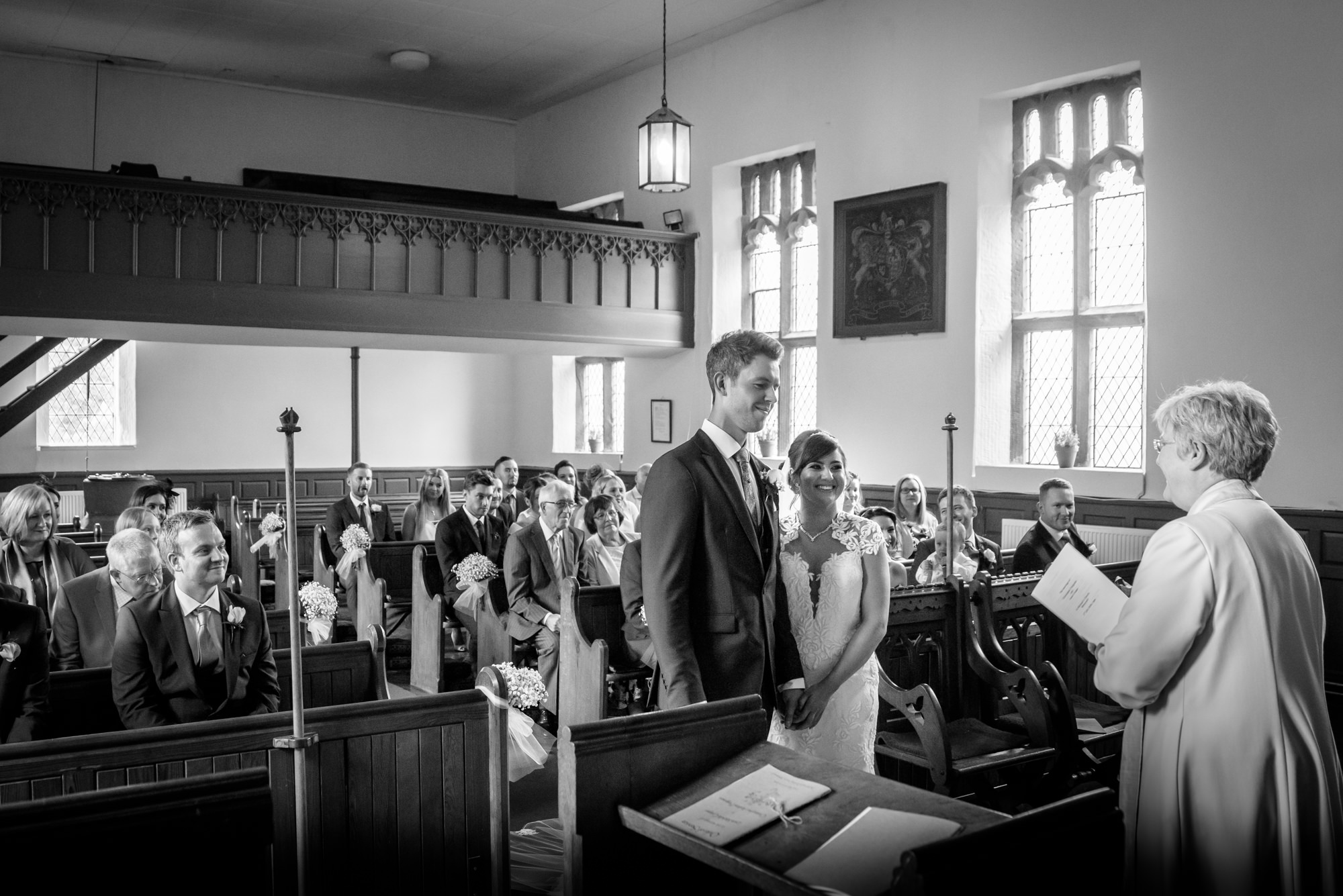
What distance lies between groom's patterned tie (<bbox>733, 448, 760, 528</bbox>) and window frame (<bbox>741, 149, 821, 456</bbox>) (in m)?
8.59

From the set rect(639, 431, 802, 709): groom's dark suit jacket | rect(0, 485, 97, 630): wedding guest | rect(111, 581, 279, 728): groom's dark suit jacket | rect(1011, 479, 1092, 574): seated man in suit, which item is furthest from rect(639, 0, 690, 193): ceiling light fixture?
rect(639, 431, 802, 709): groom's dark suit jacket

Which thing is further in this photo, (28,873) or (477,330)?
(477,330)

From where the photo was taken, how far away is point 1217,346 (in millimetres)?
7992

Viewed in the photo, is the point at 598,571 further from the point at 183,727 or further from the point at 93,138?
the point at 93,138

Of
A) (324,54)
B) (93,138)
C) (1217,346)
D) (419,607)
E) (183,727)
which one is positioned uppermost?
(324,54)

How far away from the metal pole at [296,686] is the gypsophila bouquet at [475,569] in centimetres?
478

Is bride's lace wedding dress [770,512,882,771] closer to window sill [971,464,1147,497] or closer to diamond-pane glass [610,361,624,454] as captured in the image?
window sill [971,464,1147,497]

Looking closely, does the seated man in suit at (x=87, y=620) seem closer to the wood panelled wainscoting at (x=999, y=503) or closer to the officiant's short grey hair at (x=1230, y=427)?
the officiant's short grey hair at (x=1230, y=427)

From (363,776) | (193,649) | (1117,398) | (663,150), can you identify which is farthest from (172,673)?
(1117,398)

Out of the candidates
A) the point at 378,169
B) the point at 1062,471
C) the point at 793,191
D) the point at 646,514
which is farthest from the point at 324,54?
the point at 646,514

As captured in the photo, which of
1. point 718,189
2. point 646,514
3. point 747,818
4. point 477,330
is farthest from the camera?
point 718,189

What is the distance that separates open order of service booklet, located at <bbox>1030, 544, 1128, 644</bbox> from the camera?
2.52m

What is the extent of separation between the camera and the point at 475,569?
716 cm

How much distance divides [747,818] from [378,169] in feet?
46.0
